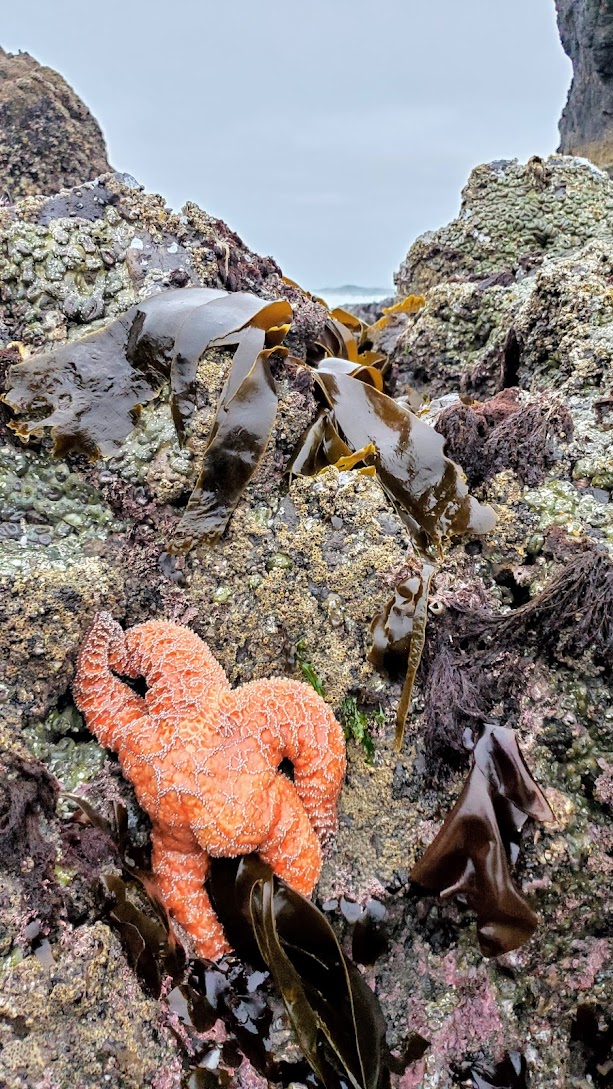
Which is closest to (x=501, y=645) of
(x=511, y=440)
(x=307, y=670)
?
(x=307, y=670)

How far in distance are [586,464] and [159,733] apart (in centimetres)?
172

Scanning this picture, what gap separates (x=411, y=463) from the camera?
2494mm

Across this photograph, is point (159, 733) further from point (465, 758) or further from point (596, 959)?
point (596, 959)

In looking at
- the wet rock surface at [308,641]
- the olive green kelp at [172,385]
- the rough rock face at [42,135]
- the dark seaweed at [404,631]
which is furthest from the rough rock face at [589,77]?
the dark seaweed at [404,631]

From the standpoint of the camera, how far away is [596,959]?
2.18 metres

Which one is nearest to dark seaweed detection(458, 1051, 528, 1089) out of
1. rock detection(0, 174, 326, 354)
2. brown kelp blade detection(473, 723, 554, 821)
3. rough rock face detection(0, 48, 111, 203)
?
brown kelp blade detection(473, 723, 554, 821)

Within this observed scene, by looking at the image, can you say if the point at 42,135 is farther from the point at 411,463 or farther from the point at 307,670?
the point at 307,670

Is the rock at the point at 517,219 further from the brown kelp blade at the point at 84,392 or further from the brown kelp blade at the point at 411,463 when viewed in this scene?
the brown kelp blade at the point at 84,392

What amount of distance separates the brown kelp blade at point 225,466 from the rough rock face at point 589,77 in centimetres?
908

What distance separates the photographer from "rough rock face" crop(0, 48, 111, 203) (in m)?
4.28

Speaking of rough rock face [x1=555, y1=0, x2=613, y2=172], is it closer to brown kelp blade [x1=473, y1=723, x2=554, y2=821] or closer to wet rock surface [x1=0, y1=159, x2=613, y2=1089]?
wet rock surface [x1=0, y1=159, x2=613, y2=1089]

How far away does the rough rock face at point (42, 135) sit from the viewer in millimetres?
4281

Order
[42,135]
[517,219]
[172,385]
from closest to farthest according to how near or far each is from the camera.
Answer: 1. [172,385]
2. [517,219]
3. [42,135]

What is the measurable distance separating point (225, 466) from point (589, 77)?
11.3 metres
